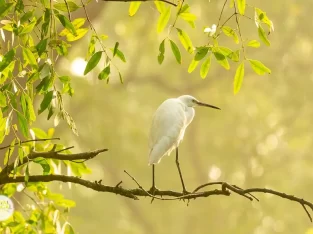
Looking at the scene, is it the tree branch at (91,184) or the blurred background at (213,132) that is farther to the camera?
the blurred background at (213,132)

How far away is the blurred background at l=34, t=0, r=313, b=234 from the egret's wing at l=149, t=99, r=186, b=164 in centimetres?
302

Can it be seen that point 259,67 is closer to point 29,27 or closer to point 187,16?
point 187,16

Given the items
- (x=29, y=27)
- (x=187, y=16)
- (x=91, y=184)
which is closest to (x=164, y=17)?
(x=187, y=16)

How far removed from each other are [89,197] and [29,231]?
154 inches

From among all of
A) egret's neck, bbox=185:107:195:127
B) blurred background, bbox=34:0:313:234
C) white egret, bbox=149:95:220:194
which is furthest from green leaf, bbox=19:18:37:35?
blurred background, bbox=34:0:313:234

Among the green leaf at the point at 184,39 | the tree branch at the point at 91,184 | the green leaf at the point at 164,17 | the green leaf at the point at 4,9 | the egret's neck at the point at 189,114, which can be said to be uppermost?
the green leaf at the point at 164,17

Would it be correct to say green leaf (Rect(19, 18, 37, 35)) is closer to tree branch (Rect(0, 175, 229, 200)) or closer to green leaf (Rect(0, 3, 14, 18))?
green leaf (Rect(0, 3, 14, 18))

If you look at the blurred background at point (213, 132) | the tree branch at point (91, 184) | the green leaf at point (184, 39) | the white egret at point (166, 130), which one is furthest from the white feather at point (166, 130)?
the blurred background at point (213, 132)

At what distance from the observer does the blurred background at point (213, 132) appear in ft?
14.6

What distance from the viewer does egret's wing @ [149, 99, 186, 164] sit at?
1.17m

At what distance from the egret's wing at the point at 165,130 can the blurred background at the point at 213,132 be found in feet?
9.90

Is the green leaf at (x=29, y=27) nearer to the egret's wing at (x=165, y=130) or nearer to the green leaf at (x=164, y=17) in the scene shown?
the green leaf at (x=164, y=17)

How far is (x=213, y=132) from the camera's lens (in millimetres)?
4711

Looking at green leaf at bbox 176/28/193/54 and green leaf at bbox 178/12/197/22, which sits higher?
green leaf at bbox 178/12/197/22
